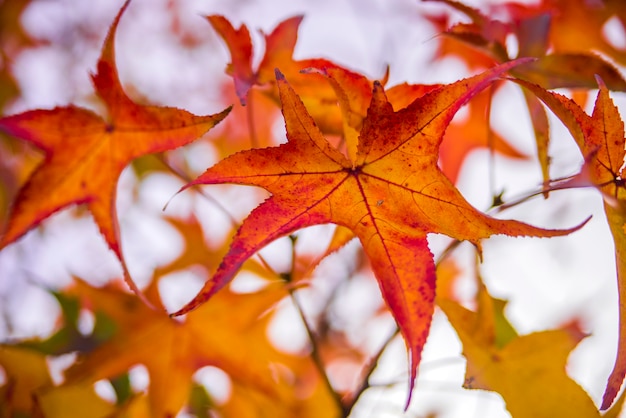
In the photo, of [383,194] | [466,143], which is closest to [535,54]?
[466,143]

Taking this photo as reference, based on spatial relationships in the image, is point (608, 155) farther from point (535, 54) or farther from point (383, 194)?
point (535, 54)

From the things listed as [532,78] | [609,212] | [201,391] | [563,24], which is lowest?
[201,391]

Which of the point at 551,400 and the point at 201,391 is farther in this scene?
the point at 201,391

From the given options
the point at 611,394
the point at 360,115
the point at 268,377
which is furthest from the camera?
the point at 268,377

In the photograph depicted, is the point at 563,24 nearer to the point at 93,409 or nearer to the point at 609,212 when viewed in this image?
the point at 609,212

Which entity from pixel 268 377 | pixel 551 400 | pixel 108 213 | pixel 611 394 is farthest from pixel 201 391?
pixel 611 394

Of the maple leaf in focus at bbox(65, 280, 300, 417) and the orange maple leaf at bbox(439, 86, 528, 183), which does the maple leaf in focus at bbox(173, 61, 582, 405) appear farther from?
the orange maple leaf at bbox(439, 86, 528, 183)

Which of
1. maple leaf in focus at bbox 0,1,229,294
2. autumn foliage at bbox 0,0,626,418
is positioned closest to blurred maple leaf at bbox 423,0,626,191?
autumn foliage at bbox 0,0,626,418
